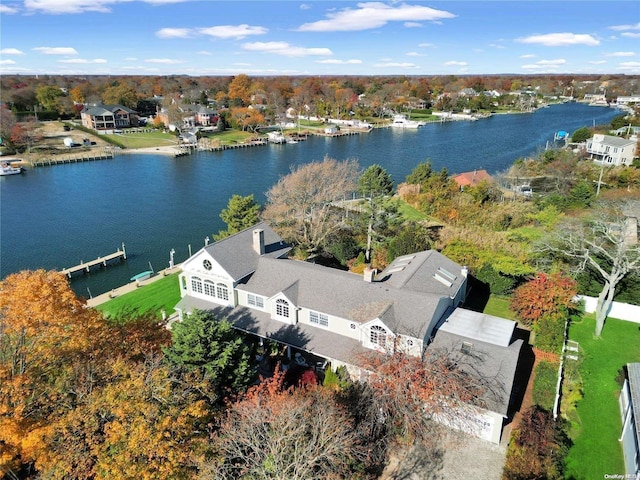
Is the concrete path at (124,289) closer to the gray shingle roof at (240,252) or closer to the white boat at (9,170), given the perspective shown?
the gray shingle roof at (240,252)

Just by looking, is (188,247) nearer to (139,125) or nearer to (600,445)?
(600,445)

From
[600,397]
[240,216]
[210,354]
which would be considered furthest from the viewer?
[240,216]

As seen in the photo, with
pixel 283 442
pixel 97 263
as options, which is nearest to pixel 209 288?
pixel 283 442

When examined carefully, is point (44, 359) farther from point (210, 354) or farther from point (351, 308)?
point (351, 308)

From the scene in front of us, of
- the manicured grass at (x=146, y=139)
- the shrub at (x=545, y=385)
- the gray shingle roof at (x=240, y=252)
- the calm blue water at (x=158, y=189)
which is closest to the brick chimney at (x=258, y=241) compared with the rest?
the gray shingle roof at (x=240, y=252)

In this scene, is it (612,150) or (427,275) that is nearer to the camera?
(427,275)
